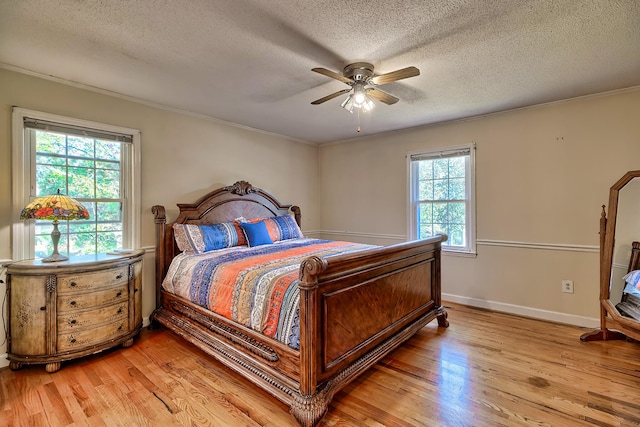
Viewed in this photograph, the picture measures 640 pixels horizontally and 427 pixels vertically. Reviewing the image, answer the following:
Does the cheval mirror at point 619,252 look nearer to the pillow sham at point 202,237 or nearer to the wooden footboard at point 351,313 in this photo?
the wooden footboard at point 351,313

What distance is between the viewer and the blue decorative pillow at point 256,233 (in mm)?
3467

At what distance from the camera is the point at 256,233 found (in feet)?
11.5

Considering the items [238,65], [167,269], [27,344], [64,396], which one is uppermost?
[238,65]

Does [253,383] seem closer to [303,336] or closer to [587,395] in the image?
[303,336]

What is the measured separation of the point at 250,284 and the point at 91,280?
→ 54.3 inches

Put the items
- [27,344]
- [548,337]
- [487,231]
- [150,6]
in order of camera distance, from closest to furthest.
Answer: [150,6], [27,344], [548,337], [487,231]

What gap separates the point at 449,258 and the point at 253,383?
291cm

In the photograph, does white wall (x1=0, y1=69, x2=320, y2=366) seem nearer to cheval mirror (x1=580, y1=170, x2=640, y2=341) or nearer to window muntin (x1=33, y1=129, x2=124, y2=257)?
window muntin (x1=33, y1=129, x2=124, y2=257)

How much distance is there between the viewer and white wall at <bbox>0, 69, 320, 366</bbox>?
7.96ft

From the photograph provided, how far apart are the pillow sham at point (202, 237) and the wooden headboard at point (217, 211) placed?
142 mm

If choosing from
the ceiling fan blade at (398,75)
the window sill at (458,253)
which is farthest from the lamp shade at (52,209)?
the window sill at (458,253)

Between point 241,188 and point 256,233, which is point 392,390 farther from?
point 241,188

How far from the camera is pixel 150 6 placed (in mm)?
1685

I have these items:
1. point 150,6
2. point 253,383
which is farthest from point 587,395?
point 150,6
